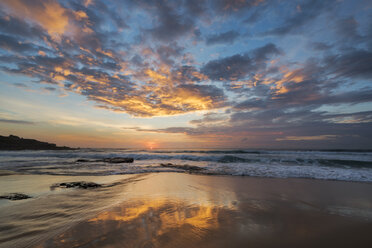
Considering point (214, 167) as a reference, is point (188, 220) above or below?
above

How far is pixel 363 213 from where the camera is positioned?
11.8ft

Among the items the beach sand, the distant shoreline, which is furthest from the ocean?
the distant shoreline

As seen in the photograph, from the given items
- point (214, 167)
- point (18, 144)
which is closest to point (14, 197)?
point (214, 167)

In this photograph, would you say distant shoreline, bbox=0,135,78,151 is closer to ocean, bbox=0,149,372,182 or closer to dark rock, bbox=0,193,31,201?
ocean, bbox=0,149,372,182

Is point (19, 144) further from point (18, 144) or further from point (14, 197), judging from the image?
point (14, 197)

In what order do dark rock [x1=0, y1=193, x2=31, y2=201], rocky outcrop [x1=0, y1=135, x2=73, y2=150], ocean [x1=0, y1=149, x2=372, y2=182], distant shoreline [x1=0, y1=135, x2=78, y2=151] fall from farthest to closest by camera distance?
rocky outcrop [x1=0, y1=135, x2=73, y2=150]
distant shoreline [x1=0, y1=135, x2=78, y2=151]
ocean [x1=0, y1=149, x2=372, y2=182]
dark rock [x1=0, y1=193, x2=31, y2=201]

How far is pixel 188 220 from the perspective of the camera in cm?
288

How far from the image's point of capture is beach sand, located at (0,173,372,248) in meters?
2.24

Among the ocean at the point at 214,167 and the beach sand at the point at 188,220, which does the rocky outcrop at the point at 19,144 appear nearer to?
the ocean at the point at 214,167

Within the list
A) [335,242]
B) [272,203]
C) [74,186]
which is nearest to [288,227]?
[335,242]

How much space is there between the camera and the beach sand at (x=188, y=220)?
2.24m

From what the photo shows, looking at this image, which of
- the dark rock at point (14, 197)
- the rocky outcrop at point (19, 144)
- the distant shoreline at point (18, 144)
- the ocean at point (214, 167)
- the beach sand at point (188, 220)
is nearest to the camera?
the beach sand at point (188, 220)

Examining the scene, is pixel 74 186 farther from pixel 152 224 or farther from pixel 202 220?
pixel 202 220

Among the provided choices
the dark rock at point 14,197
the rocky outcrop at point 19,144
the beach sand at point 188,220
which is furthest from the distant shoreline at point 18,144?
the beach sand at point 188,220
